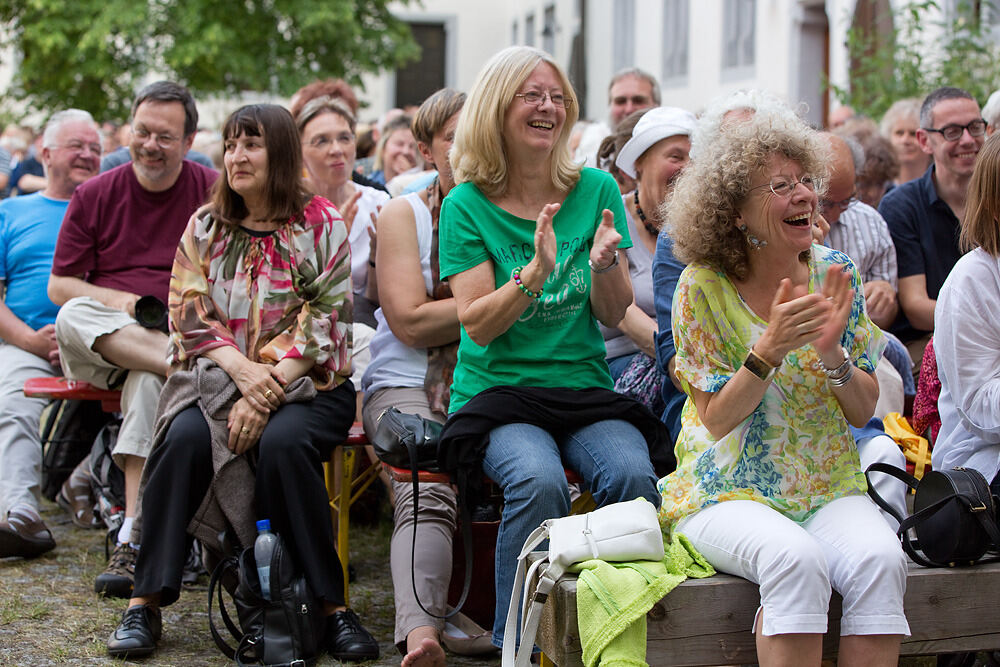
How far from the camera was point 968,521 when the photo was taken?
117 inches

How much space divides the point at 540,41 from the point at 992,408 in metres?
23.0

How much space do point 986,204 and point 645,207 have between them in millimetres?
1306

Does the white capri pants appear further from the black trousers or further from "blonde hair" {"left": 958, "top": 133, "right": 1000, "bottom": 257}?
the black trousers

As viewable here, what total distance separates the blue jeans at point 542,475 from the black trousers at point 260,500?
683mm

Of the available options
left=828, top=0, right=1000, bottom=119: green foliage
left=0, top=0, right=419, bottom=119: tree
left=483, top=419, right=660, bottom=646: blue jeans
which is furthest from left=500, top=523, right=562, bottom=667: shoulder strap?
left=0, top=0, right=419, bottom=119: tree

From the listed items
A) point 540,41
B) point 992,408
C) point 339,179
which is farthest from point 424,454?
point 540,41

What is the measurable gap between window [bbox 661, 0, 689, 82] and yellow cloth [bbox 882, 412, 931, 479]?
539 inches

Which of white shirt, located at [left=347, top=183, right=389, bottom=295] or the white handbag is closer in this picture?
the white handbag

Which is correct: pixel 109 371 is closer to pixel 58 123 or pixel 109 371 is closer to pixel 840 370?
pixel 58 123

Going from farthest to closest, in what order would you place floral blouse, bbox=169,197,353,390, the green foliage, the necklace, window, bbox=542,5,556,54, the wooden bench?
window, bbox=542,5,556,54 → the green foliage → the necklace → floral blouse, bbox=169,197,353,390 → the wooden bench

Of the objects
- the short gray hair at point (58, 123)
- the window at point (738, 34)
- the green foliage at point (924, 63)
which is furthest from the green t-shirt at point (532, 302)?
the window at point (738, 34)

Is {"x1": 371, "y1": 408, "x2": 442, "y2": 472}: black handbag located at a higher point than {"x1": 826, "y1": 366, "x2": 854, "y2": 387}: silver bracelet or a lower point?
lower

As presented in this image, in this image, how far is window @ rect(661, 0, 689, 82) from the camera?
17.2m

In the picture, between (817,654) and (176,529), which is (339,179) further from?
(817,654)
